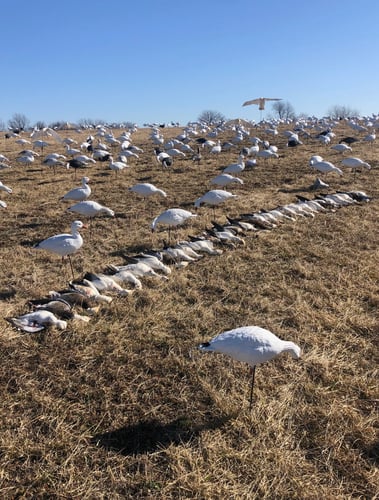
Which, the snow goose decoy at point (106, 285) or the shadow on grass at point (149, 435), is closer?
the shadow on grass at point (149, 435)

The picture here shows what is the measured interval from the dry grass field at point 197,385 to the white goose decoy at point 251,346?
0.65 m

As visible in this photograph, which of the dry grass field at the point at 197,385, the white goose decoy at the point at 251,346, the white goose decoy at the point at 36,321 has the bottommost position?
the dry grass field at the point at 197,385

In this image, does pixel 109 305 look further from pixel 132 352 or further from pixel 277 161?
pixel 277 161

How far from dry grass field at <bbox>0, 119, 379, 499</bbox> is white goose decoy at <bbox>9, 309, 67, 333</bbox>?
9 cm

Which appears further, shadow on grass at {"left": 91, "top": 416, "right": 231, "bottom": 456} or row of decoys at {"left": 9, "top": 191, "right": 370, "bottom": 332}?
row of decoys at {"left": 9, "top": 191, "right": 370, "bottom": 332}

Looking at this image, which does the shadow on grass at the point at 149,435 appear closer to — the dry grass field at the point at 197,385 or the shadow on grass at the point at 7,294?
the dry grass field at the point at 197,385

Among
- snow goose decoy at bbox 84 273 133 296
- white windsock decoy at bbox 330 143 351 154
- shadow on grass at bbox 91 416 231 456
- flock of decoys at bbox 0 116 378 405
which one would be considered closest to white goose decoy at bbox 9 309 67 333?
flock of decoys at bbox 0 116 378 405

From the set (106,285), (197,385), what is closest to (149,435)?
(197,385)

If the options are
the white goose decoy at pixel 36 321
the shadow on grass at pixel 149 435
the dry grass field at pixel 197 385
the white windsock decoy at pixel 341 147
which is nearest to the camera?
the dry grass field at pixel 197 385

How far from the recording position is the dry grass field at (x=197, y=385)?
11.2 ft

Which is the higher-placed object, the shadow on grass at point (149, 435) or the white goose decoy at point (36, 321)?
the white goose decoy at point (36, 321)

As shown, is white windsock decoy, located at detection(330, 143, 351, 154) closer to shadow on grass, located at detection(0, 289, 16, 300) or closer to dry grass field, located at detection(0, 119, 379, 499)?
dry grass field, located at detection(0, 119, 379, 499)

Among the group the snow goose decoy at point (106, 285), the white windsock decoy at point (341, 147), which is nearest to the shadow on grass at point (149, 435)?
the snow goose decoy at point (106, 285)

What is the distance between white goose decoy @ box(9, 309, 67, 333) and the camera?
534 cm
